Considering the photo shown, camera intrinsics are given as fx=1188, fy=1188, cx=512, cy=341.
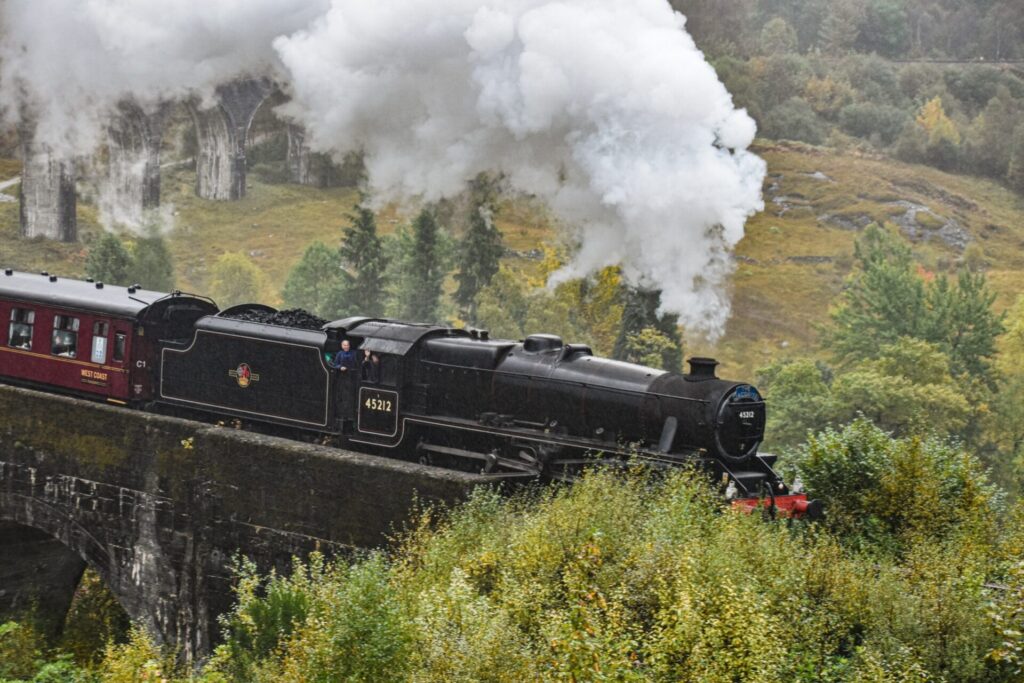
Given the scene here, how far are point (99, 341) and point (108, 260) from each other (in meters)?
21.5

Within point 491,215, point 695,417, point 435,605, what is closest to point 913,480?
point 695,417

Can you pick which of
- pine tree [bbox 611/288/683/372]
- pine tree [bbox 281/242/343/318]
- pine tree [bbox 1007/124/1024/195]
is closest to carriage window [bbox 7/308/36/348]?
pine tree [bbox 611/288/683/372]

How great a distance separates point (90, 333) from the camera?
62.2 feet

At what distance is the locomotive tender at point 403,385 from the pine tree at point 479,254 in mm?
19525

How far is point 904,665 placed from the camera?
947cm

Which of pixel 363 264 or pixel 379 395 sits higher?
pixel 363 264

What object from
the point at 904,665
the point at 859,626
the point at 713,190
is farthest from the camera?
the point at 713,190

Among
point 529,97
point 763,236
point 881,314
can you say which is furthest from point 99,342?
point 763,236

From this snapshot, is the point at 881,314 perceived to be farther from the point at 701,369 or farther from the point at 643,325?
the point at 701,369

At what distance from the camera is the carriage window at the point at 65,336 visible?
62.5ft

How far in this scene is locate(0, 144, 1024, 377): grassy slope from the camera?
4016cm

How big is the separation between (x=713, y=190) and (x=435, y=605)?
10.6m

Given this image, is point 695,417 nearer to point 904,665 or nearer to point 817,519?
point 817,519

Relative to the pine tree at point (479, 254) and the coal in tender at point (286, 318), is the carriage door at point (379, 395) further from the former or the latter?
the pine tree at point (479, 254)
